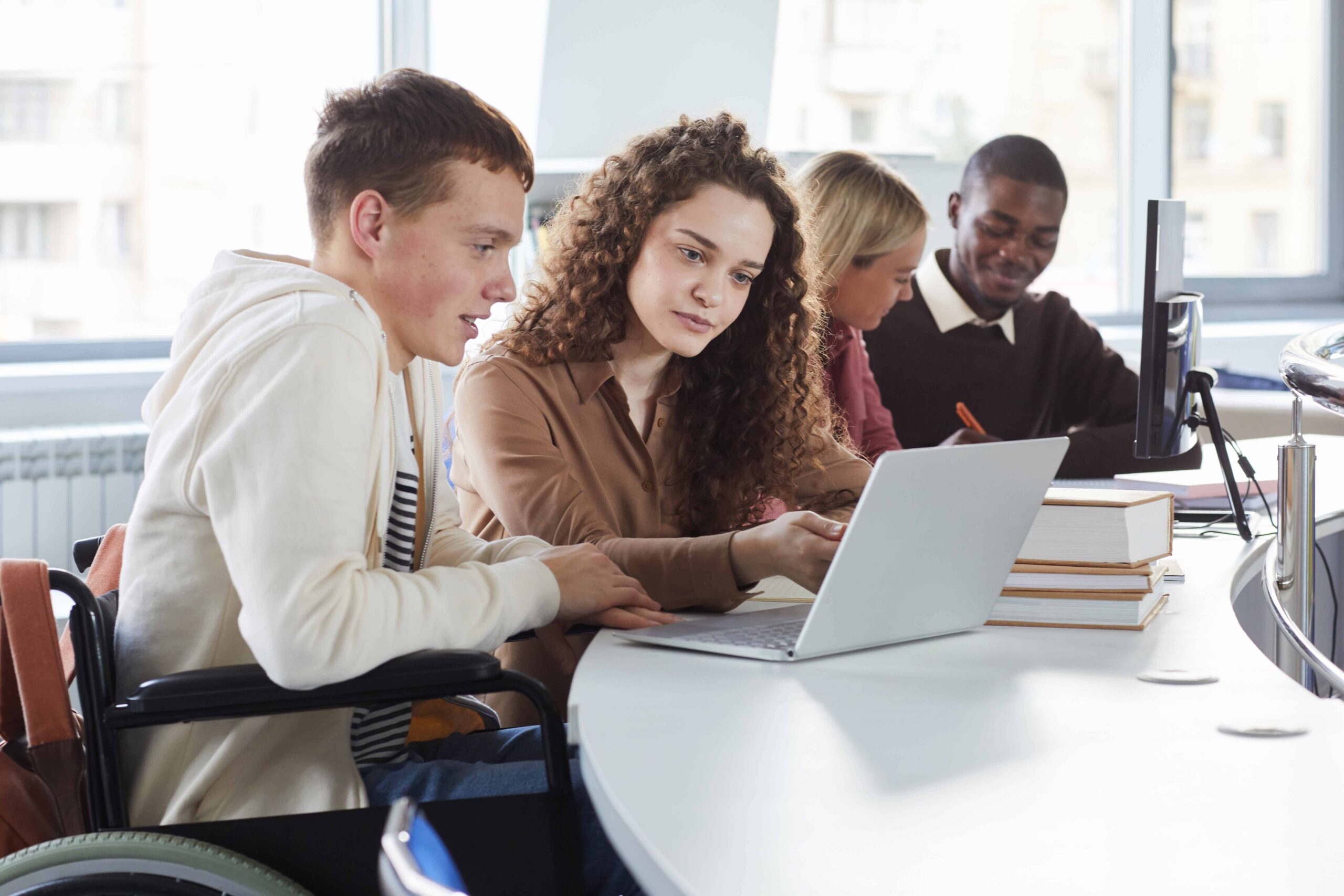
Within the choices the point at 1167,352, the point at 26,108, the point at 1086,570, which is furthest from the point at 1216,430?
the point at 26,108

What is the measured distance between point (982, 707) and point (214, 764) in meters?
0.62

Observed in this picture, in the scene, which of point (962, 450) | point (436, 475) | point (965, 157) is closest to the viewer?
point (962, 450)

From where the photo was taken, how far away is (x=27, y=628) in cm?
103

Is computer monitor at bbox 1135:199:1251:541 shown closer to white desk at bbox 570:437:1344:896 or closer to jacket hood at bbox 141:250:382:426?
white desk at bbox 570:437:1344:896

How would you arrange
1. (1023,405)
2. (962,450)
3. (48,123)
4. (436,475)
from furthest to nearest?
1. (48,123)
2. (1023,405)
3. (436,475)
4. (962,450)

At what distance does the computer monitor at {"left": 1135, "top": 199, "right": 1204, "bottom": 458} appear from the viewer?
1557 mm

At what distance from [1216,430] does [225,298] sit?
1192 millimetres

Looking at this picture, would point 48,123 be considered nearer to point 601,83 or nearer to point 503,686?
point 601,83

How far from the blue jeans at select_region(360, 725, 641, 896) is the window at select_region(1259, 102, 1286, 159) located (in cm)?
508

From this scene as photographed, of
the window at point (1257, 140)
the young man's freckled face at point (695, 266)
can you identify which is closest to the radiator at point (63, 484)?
the young man's freckled face at point (695, 266)

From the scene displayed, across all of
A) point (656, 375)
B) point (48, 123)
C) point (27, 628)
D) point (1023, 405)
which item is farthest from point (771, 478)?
point (48, 123)

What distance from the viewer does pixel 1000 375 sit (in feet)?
9.40

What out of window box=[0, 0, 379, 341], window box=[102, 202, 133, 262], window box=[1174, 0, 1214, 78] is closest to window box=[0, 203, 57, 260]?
window box=[0, 0, 379, 341]

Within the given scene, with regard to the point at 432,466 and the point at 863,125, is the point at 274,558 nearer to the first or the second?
the point at 432,466
